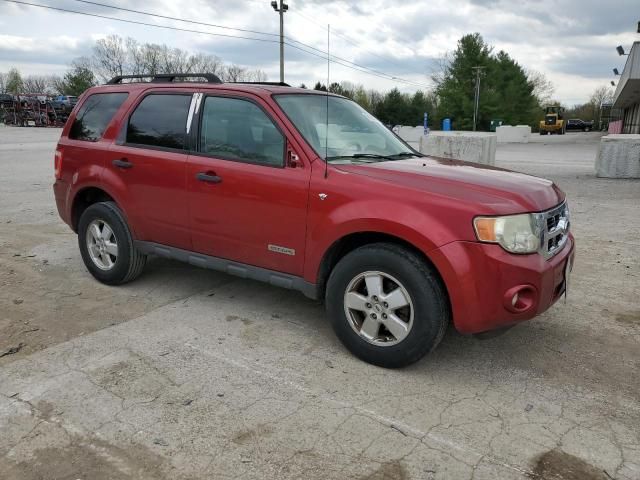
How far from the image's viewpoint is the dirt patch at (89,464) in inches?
97.3

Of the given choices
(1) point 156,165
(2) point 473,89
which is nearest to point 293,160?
(1) point 156,165

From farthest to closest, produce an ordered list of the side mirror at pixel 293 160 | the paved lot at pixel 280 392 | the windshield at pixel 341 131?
the windshield at pixel 341 131 < the side mirror at pixel 293 160 < the paved lot at pixel 280 392

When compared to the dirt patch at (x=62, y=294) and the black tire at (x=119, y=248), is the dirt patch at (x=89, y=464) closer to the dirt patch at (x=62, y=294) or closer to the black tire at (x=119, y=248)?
the dirt patch at (x=62, y=294)

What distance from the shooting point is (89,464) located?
2.55 m

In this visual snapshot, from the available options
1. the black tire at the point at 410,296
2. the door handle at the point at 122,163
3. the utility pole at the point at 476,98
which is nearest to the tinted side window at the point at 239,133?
the door handle at the point at 122,163

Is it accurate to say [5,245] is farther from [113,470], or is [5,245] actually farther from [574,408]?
[574,408]

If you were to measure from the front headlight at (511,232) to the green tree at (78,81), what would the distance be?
221 feet

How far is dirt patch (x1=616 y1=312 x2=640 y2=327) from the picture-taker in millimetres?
4332

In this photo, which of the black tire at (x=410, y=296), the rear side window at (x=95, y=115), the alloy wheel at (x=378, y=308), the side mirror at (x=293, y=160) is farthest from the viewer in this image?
the rear side window at (x=95, y=115)

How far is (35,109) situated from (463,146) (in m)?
39.5

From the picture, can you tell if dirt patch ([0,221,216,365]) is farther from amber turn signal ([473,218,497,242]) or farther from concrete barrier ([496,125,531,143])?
concrete barrier ([496,125,531,143])

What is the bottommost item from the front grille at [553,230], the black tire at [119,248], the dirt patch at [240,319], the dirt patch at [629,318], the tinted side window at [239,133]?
the dirt patch at [240,319]

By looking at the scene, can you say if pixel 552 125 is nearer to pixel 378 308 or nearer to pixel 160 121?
pixel 160 121

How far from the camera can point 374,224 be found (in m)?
3.34
